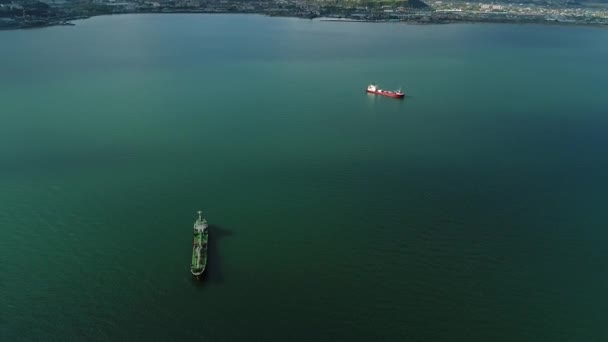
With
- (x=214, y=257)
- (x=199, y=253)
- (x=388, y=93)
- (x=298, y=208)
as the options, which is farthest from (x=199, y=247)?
(x=388, y=93)

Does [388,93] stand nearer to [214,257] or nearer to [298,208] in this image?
[298,208]

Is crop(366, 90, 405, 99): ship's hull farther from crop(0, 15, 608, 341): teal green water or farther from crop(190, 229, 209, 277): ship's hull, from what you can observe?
Answer: crop(190, 229, 209, 277): ship's hull

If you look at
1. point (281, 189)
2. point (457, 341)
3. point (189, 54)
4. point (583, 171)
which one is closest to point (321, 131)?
point (281, 189)

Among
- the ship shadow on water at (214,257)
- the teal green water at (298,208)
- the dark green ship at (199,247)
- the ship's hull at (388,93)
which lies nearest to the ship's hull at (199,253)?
the dark green ship at (199,247)

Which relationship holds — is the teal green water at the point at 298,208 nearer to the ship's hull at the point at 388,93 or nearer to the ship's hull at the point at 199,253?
the ship's hull at the point at 199,253

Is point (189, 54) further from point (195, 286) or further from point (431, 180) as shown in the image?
point (195, 286)

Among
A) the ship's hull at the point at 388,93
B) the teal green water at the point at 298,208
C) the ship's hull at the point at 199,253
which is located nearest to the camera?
the teal green water at the point at 298,208
